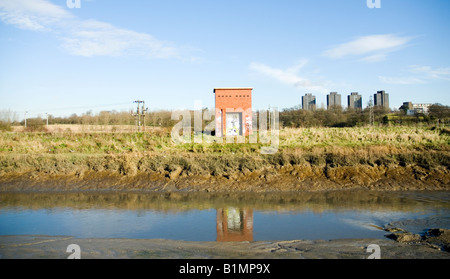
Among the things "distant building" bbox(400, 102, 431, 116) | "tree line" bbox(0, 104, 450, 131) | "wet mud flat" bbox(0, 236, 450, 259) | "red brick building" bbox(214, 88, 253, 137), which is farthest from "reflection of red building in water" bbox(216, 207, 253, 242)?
"distant building" bbox(400, 102, 431, 116)

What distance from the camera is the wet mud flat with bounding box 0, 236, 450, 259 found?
7008 millimetres

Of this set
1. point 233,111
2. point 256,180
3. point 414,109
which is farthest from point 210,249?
point 414,109

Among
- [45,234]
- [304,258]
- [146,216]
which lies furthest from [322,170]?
[45,234]

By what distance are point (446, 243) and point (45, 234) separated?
9392 mm

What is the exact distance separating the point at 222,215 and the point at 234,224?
3.89ft

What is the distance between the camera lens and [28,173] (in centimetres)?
1744

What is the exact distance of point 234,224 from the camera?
10.2 meters

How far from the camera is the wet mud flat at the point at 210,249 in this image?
7008 mm

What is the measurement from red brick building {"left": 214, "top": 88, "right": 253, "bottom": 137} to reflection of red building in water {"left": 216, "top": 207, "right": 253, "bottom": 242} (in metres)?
18.0

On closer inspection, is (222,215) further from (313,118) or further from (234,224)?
(313,118)

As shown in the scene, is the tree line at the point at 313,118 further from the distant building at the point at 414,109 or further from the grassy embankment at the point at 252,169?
the grassy embankment at the point at 252,169

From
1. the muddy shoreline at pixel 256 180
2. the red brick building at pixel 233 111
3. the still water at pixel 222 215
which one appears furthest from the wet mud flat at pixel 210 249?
the red brick building at pixel 233 111

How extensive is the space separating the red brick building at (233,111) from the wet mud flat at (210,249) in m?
21.9

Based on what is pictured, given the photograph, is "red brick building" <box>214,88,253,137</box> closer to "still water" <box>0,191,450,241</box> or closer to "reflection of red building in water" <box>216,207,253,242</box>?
"still water" <box>0,191,450,241</box>
